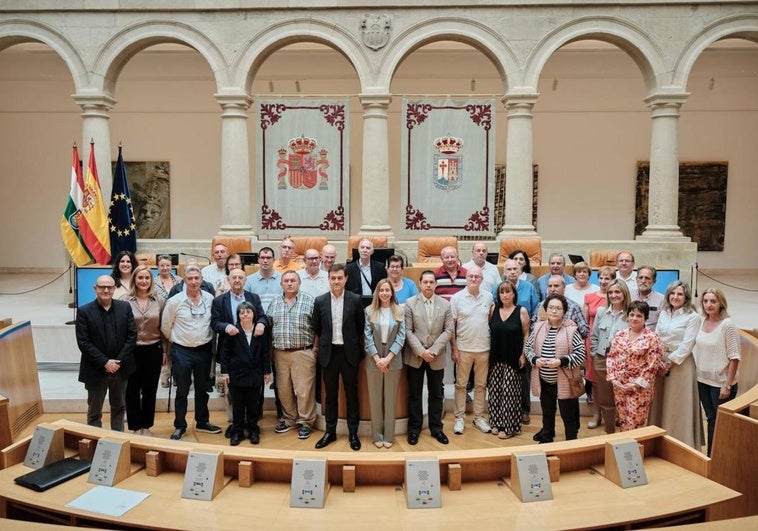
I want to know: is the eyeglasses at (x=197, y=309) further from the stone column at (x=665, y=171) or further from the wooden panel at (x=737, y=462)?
the stone column at (x=665, y=171)

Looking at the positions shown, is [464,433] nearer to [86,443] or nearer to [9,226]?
[86,443]

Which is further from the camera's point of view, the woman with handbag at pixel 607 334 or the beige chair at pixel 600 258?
the beige chair at pixel 600 258

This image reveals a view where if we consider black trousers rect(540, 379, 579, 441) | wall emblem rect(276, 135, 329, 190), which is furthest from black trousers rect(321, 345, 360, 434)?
wall emblem rect(276, 135, 329, 190)

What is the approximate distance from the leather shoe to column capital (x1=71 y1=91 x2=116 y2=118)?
881 cm

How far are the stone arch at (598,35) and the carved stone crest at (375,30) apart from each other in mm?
2585

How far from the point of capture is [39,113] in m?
15.8

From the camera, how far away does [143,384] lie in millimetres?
5637

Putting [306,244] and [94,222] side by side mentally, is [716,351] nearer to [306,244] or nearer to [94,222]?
[306,244]

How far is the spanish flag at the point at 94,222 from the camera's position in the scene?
10.4 meters

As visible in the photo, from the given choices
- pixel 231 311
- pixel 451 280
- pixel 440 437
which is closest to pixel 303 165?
pixel 451 280

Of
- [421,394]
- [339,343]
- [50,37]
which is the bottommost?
[421,394]

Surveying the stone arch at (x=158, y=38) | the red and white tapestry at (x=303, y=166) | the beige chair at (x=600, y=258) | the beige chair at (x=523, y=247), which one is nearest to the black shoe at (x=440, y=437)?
the beige chair at (x=523, y=247)

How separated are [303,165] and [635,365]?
A: 7.57 m

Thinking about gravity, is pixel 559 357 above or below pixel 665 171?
below
